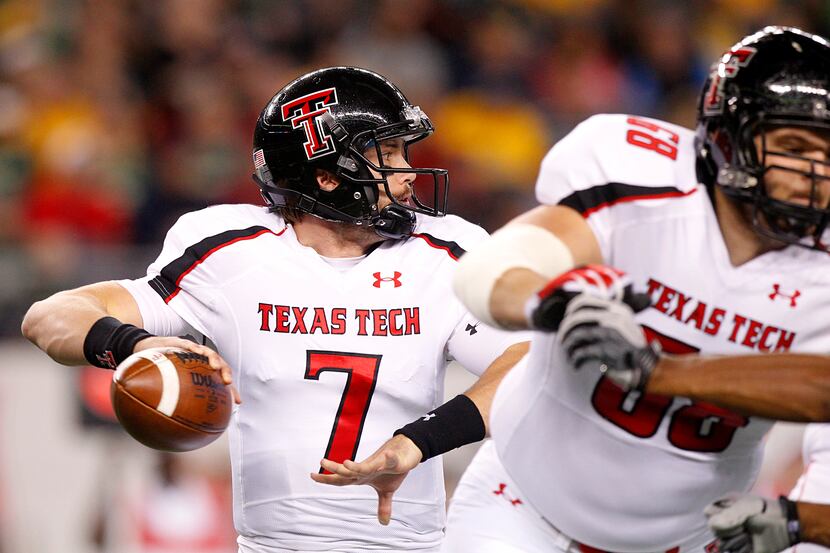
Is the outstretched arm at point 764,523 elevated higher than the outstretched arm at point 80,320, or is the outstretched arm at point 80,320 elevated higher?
the outstretched arm at point 80,320

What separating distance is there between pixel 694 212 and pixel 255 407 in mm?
1272

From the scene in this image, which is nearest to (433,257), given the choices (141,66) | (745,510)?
(745,510)

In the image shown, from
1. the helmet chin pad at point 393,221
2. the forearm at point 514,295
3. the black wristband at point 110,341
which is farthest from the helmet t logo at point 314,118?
the forearm at point 514,295

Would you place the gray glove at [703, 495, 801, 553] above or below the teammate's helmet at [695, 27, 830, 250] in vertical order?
below

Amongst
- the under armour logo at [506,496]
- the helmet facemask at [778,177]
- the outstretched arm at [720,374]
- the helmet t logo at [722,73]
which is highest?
the helmet t logo at [722,73]

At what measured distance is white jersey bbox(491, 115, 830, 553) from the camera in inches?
103

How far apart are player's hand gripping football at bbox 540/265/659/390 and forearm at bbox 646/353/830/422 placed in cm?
6

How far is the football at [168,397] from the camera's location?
9.60ft

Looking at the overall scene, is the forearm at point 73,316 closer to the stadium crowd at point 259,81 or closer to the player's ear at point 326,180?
the player's ear at point 326,180

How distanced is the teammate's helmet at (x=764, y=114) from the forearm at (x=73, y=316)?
157 centimetres

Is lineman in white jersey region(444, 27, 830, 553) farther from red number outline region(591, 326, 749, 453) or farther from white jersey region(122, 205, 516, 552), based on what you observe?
white jersey region(122, 205, 516, 552)

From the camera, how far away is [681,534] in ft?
9.37

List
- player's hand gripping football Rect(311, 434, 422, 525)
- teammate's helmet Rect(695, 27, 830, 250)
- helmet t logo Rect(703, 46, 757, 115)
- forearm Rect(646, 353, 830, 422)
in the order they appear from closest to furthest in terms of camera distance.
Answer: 1. forearm Rect(646, 353, 830, 422)
2. teammate's helmet Rect(695, 27, 830, 250)
3. helmet t logo Rect(703, 46, 757, 115)
4. player's hand gripping football Rect(311, 434, 422, 525)

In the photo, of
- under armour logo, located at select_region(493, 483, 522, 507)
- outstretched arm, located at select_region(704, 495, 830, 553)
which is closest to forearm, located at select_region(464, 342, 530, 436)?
under armour logo, located at select_region(493, 483, 522, 507)
